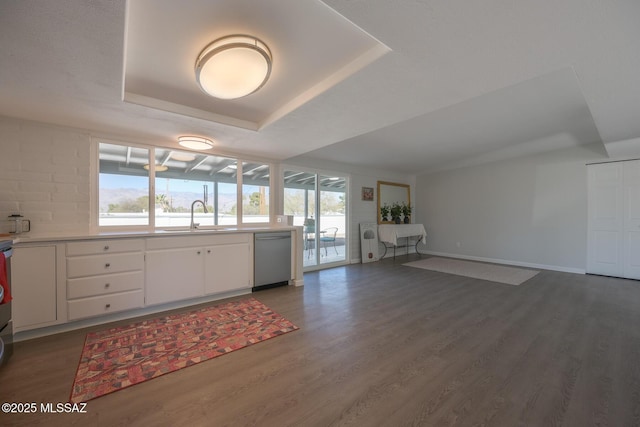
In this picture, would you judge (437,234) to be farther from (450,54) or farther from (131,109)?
(131,109)

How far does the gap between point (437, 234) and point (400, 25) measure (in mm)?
6556

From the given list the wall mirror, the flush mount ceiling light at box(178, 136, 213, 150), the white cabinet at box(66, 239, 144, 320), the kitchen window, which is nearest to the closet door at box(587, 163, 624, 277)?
the wall mirror

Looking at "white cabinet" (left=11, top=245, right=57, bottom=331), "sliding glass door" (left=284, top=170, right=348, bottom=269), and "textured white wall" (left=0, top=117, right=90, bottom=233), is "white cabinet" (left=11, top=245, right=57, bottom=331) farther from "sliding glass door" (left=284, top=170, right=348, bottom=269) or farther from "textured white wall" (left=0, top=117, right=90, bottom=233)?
"sliding glass door" (left=284, top=170, right=348, bottom=269)

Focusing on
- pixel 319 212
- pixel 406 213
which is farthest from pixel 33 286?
pixel 406 213

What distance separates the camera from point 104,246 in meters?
2.65

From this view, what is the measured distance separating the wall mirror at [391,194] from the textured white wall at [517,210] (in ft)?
2.00

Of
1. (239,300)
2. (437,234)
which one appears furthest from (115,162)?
(437,234)

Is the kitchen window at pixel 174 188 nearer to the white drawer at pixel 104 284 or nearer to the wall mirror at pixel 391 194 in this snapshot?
the white drawer at pixel 104 284

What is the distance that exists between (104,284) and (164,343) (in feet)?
3.51

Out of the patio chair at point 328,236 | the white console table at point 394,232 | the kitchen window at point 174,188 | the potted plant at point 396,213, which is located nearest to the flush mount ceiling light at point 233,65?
the kitchen window at point 174,188

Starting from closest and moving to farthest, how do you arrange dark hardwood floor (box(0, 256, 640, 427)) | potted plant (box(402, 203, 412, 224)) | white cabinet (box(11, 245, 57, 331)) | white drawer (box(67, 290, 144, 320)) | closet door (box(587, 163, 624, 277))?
dark hardwood floor (box(0, 256, 640, 427)) → white cabinet (box(11, 245, 57, 331)) → white drawer (box(67, 290, 144, 320)) → closet door (box(587, 163, 624, 277)) → potted plant (box(402, 203, 412, 224))

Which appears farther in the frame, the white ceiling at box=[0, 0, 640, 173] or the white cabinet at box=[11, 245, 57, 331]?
the white cabinet at box=[11, 245, 57, 331]

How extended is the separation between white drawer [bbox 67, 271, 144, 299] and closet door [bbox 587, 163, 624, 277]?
7.31 m

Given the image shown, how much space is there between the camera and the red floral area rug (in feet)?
5.81
